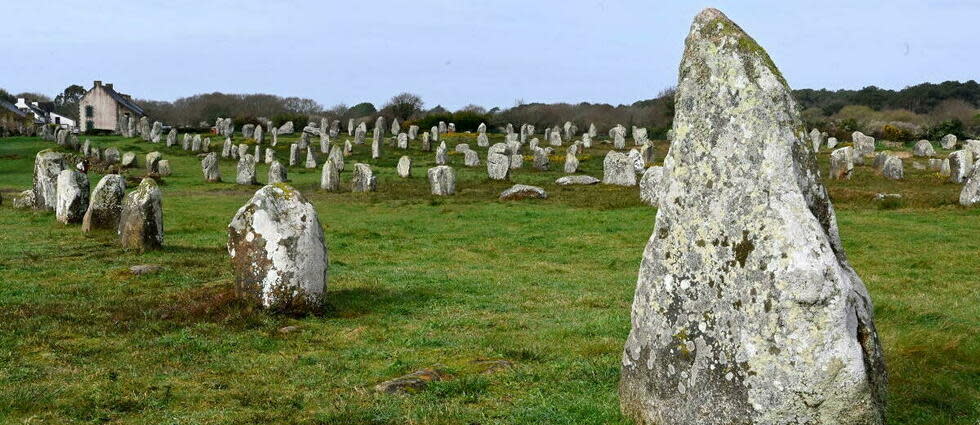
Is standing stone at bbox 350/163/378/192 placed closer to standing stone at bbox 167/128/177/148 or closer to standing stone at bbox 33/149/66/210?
standing stone at bbox 33/149/66/210

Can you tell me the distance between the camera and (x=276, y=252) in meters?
13.5

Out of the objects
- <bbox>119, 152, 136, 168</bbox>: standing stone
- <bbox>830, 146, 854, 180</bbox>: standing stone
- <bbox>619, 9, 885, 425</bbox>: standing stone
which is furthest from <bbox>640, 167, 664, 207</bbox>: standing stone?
<bbox>119, 152, 136, 168</bbox>: standing stone

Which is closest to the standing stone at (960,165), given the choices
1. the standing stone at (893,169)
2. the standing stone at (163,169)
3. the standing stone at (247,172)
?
the standing stone at (893,169)

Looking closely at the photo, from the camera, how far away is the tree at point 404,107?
9544cm

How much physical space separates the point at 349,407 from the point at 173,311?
5740 mm

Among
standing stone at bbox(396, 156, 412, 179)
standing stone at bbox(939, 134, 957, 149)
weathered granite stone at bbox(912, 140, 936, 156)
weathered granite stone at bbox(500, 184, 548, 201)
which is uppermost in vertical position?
standing stone at bbox(939, 134, 957, 149)

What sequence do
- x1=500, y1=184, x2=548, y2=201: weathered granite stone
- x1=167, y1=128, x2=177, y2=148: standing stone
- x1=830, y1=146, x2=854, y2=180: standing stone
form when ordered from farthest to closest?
x1=167, y1=128, x2=177, y2=148: standing stone → x1=830, y1=146, x2=854, y2=180: standing stone → x1=500, y1=184, x2=548, y2=201: weathered granite stone

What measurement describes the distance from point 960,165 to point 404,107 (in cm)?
6313

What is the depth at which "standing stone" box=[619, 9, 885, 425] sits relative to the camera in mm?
6672

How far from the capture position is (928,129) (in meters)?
79.8

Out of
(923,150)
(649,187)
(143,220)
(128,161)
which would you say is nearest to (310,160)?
(128,161)

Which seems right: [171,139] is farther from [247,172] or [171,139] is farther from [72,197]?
[72,197]

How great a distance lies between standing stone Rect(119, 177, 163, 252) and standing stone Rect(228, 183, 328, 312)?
25.3ft

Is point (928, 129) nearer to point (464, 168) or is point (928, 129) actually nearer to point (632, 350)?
point (464, 168)
